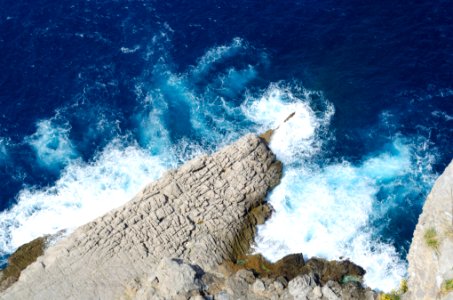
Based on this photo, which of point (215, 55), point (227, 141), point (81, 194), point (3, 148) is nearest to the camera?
point (81, 194)

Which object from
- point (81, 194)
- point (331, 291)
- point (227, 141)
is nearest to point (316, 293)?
point (331, 291)

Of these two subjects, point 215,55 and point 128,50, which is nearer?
point 215,55

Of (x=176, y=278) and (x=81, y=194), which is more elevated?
(x=176, y=278)

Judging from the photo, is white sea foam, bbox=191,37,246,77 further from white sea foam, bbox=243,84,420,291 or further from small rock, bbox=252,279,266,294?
small rock, bbox=252,279,266,294

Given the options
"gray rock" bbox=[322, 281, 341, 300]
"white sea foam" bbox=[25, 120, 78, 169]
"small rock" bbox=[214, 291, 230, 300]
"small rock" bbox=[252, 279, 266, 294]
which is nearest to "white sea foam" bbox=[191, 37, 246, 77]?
"white sea foam" bbox=[25, 120, 78, 169]

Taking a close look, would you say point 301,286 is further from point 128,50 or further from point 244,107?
point 128,50

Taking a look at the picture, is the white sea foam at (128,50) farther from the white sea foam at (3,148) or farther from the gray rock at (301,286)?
the gray rock at (301,286)
